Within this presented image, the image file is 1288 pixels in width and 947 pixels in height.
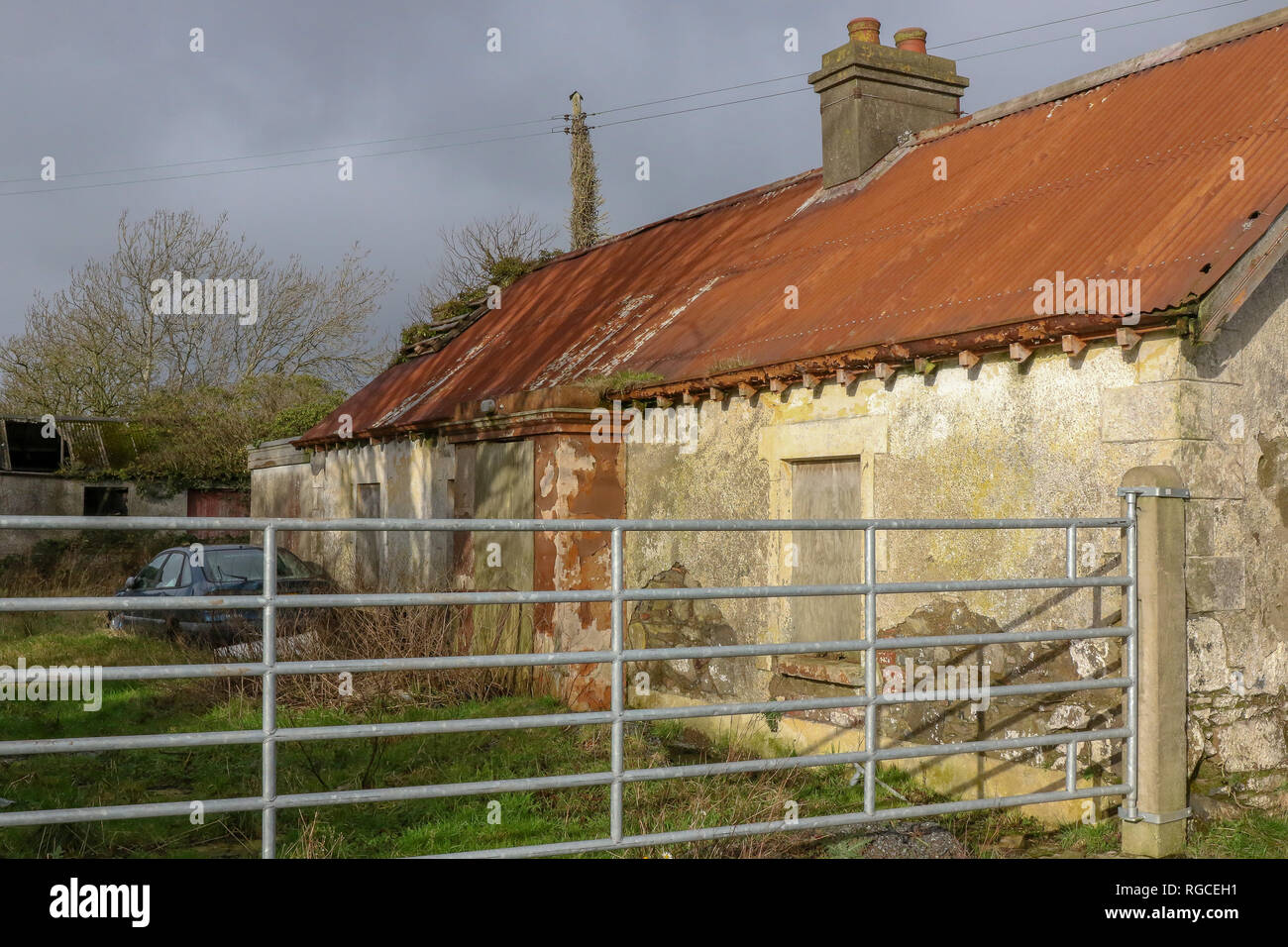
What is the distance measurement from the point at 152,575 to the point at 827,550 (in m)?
10.4

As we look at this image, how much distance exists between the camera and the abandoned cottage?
20.5ft

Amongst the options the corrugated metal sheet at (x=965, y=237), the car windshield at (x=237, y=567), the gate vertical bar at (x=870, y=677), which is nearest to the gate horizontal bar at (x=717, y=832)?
the gate vertical bar at (x=870, y=677)

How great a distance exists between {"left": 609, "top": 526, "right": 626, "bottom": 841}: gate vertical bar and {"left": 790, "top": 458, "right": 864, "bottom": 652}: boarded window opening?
11.6 ft

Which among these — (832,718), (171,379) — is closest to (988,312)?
(832,718)

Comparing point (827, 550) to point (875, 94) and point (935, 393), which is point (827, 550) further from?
point (875, 94)

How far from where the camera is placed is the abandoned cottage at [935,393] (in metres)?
6.25

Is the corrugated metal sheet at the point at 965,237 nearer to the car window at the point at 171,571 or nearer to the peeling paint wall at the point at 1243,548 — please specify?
the peeling paint wall at the point at 1243,548

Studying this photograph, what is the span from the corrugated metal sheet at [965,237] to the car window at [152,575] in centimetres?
389

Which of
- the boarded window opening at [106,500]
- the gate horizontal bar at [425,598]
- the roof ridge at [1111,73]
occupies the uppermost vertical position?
the roof ridge at [1111,73]

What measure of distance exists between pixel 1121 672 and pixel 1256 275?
2148 mm

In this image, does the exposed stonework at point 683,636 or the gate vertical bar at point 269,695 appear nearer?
the gate vertical bar at point 269,695

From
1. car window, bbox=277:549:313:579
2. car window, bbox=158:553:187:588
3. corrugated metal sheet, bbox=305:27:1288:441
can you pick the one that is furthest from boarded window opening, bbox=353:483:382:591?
car window, bbox=158:553:187:588

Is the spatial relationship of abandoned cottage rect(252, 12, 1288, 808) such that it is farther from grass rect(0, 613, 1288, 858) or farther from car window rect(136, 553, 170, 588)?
car window rect(136, 553, 170, 588)

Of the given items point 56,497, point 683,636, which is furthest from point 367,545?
point 56,497
